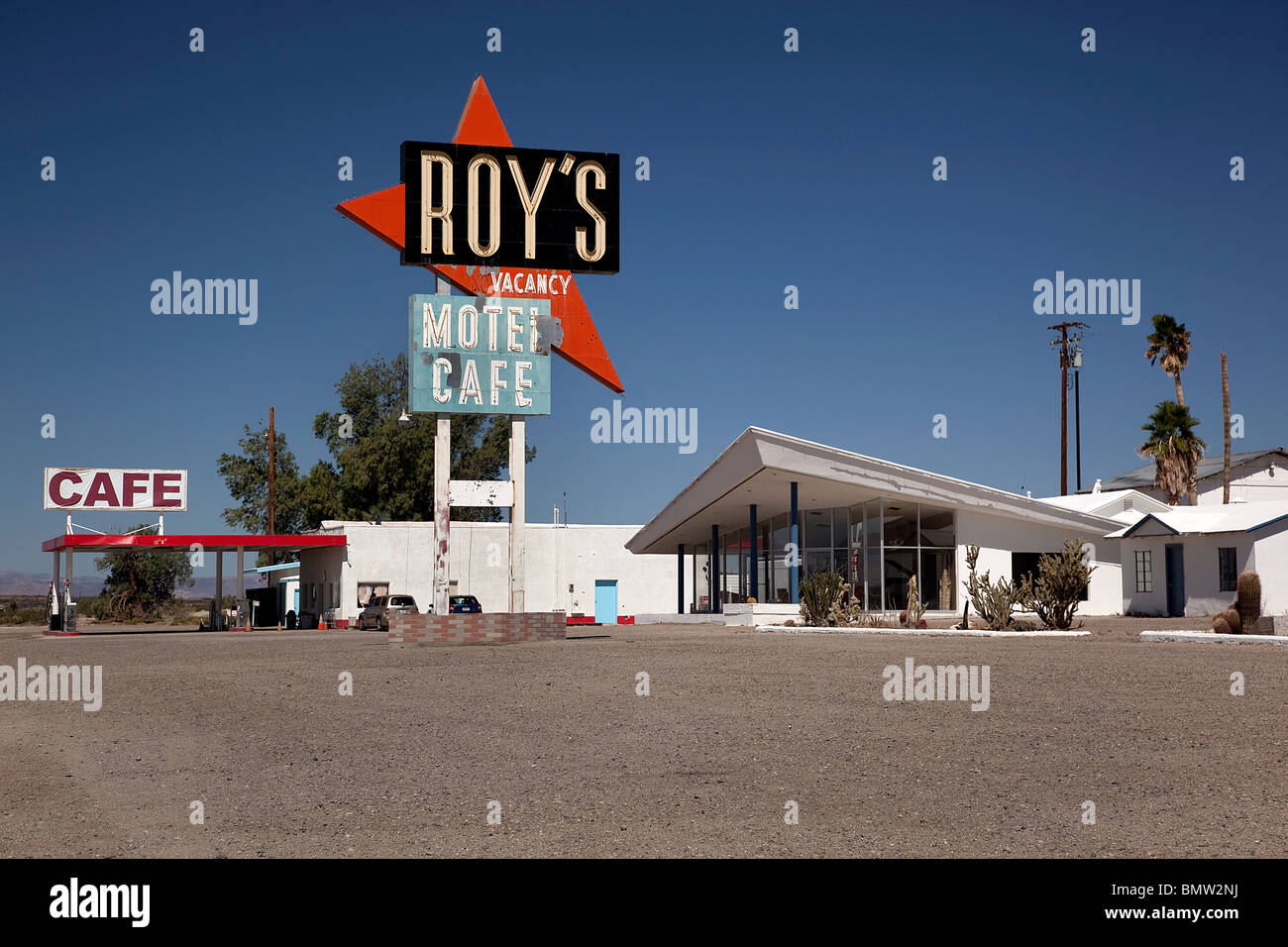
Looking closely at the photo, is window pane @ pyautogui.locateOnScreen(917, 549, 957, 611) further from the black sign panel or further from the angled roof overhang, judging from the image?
the black sign panel

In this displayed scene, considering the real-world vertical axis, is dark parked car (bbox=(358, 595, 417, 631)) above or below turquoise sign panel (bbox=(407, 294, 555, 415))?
below

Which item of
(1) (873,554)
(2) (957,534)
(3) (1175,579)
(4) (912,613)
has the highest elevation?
(2) (957,534)

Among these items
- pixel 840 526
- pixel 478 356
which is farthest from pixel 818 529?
pixel 478 356

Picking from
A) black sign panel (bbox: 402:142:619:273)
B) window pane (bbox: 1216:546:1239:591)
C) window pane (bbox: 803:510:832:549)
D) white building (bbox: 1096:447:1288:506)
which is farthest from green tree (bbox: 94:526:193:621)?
window pane (bbox: 1216:546:1239:591)

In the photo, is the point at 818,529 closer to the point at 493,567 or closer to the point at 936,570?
the point at 936,570

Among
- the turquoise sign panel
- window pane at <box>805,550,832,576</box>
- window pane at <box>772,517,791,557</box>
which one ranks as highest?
the turquoise sign panel

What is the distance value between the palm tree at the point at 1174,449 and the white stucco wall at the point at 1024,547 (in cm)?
1615

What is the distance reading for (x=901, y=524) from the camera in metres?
36.8

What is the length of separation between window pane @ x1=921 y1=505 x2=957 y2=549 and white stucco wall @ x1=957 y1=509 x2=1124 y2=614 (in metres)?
0.32

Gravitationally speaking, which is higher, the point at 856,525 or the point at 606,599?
the point at 856,525

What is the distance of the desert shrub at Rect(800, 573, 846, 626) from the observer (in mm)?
32469

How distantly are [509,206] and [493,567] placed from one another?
30230 mm
